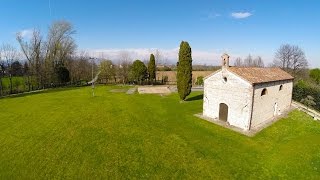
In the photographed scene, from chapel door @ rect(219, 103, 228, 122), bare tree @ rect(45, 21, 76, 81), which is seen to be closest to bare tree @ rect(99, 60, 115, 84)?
bare tree @ rect(45, 21, 76, 81)

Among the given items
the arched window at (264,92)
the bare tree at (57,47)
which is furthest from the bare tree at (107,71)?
the arched window at (264,92)

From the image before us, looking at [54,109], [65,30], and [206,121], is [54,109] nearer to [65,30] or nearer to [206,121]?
[206,121]

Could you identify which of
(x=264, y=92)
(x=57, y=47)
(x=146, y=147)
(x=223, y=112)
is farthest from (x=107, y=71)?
(x=146, y=147)

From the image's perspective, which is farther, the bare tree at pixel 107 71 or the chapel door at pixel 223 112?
the bare tree at pixel 107 71

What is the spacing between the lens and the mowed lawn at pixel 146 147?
1443 cm

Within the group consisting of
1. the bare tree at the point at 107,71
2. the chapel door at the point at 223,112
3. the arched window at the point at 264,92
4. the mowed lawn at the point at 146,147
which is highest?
the bare tree at the point at 107,71

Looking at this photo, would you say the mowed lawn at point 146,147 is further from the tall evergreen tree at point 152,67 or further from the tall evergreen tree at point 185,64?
the tall evergreen tree at point 152,67

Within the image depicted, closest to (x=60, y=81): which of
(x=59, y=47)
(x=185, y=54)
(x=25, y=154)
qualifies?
(x=59, y=47)

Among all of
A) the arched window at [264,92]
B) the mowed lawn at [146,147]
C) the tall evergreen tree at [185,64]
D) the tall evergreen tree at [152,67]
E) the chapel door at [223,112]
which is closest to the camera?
the mowed lawn at [146,147]

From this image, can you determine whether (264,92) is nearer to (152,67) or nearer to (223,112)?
(223,112)

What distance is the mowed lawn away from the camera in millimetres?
14430

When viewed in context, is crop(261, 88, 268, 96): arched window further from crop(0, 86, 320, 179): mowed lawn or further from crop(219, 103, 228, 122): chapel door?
crop(219, 103, 228, 122): chapel door

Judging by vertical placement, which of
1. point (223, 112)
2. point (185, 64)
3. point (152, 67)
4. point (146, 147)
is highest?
point (185, 64)

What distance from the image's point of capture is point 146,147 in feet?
57.7
